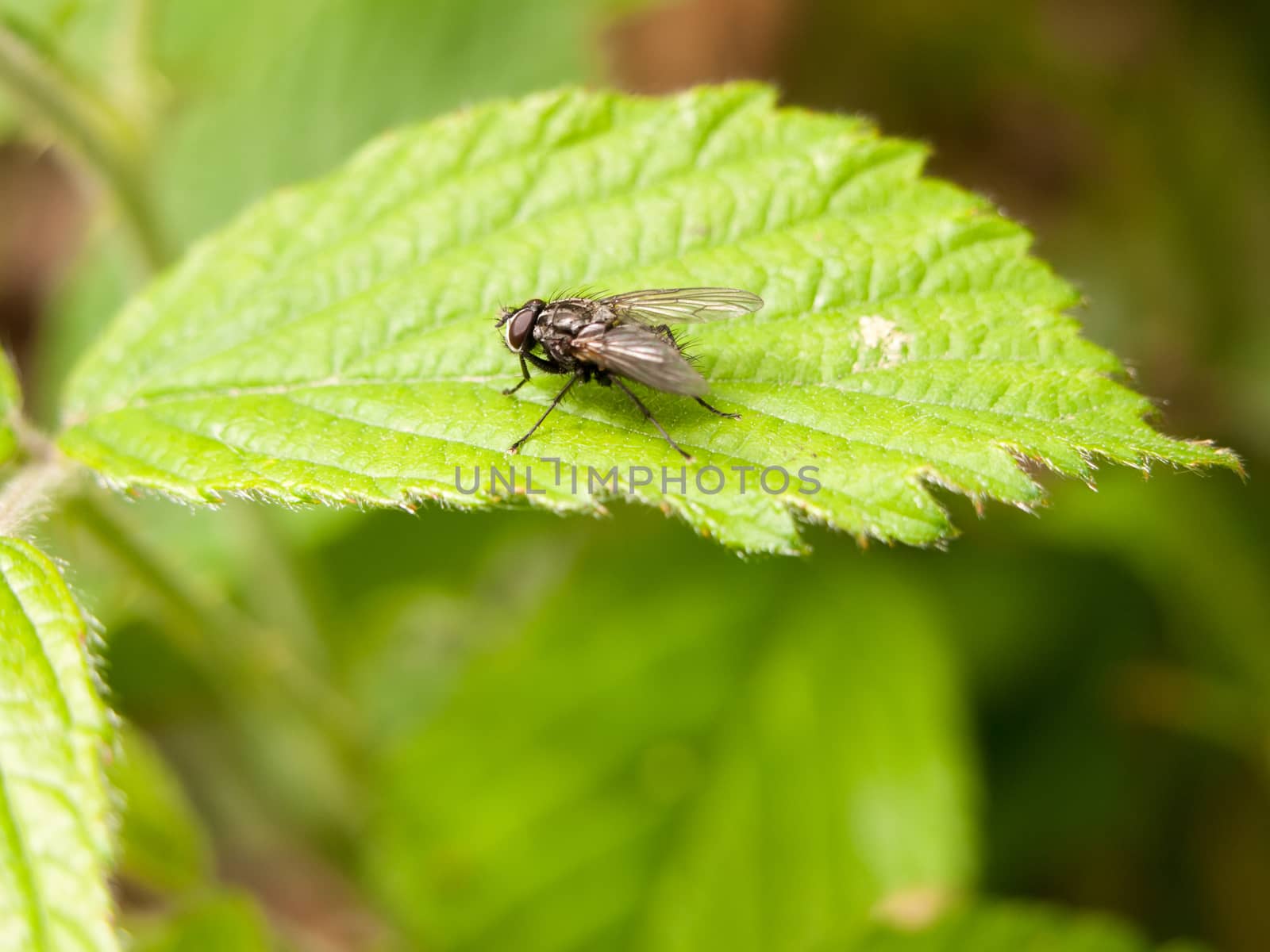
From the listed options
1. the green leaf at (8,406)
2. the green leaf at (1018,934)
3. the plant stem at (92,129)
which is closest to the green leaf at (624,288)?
the green leaf at (8,406)

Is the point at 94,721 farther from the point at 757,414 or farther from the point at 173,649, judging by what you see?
the point at 173,649

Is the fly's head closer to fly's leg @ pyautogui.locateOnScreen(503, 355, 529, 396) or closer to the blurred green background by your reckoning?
fly's leg @ pyautogui.locateOnScreen(503, 355, 529, 396)

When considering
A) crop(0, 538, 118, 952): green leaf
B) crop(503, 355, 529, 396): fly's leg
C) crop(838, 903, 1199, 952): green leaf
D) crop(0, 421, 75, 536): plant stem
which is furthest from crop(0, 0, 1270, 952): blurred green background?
crop(503, 355, 529, 396): fly's leg

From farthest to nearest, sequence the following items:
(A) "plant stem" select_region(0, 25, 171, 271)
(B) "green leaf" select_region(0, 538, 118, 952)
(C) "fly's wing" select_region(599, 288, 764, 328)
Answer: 1. (A) "plant stem" select_region(0, 25, 171, 271)
2. (C) "fly's wing" select_region(599, 288, 764, 328)
3. (B) "green leaf" select_region(0, 538, 118, 952)

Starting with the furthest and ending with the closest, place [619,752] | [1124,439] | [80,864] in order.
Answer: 1. [619,752]
2. [1124,439]
3. [80,864]

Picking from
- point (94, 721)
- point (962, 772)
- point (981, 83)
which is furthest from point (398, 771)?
point (981, 83)

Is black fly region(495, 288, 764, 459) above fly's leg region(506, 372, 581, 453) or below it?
above

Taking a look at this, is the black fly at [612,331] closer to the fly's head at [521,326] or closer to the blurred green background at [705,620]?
the fly's head at [521,326]
